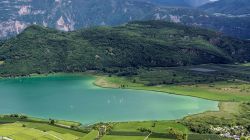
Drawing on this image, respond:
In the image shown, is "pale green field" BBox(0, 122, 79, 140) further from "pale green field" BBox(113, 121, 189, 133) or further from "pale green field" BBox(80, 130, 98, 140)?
"pale green field" BBox(113, 121, 189, 133)

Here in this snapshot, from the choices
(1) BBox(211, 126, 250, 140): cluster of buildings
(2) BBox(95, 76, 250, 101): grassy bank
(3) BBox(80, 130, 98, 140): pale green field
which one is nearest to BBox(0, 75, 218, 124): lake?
(2) BBox(95, 76, 250, 101): grassy bank

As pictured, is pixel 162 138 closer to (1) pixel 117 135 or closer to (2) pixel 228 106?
(1) pixel 117 135

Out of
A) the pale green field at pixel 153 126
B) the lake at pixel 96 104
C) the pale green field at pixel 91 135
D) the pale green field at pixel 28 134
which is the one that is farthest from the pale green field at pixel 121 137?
the lake at pixel 96 104

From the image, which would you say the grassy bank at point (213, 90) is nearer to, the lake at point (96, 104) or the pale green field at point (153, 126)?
the lake at point (96, 104)

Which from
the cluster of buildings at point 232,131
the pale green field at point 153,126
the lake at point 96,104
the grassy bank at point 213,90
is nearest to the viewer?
the cluster of buildings at point 232,131

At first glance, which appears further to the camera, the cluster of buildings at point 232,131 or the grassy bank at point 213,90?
the grassy bank at point 213,90

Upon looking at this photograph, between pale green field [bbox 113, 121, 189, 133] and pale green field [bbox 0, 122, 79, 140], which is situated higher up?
pale green field [bbox 0, 122, 79, 140]

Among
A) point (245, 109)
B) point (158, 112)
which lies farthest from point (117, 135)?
point (245, 109)

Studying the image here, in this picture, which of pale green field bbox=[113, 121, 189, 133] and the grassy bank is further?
the grassy bank

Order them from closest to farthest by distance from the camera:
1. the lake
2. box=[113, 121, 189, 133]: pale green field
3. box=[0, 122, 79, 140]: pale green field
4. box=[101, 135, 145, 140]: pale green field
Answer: box=[0, 122, 79, 140]: pale green field → box=[101, 135, 145, 140]: pale green field → box=[113, 121, 189, 133]: pale green field → the lake

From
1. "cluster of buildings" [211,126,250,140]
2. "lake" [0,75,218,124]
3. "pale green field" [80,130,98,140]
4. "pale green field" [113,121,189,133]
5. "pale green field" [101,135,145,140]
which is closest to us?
"pale green field" [80,130,98,140]
